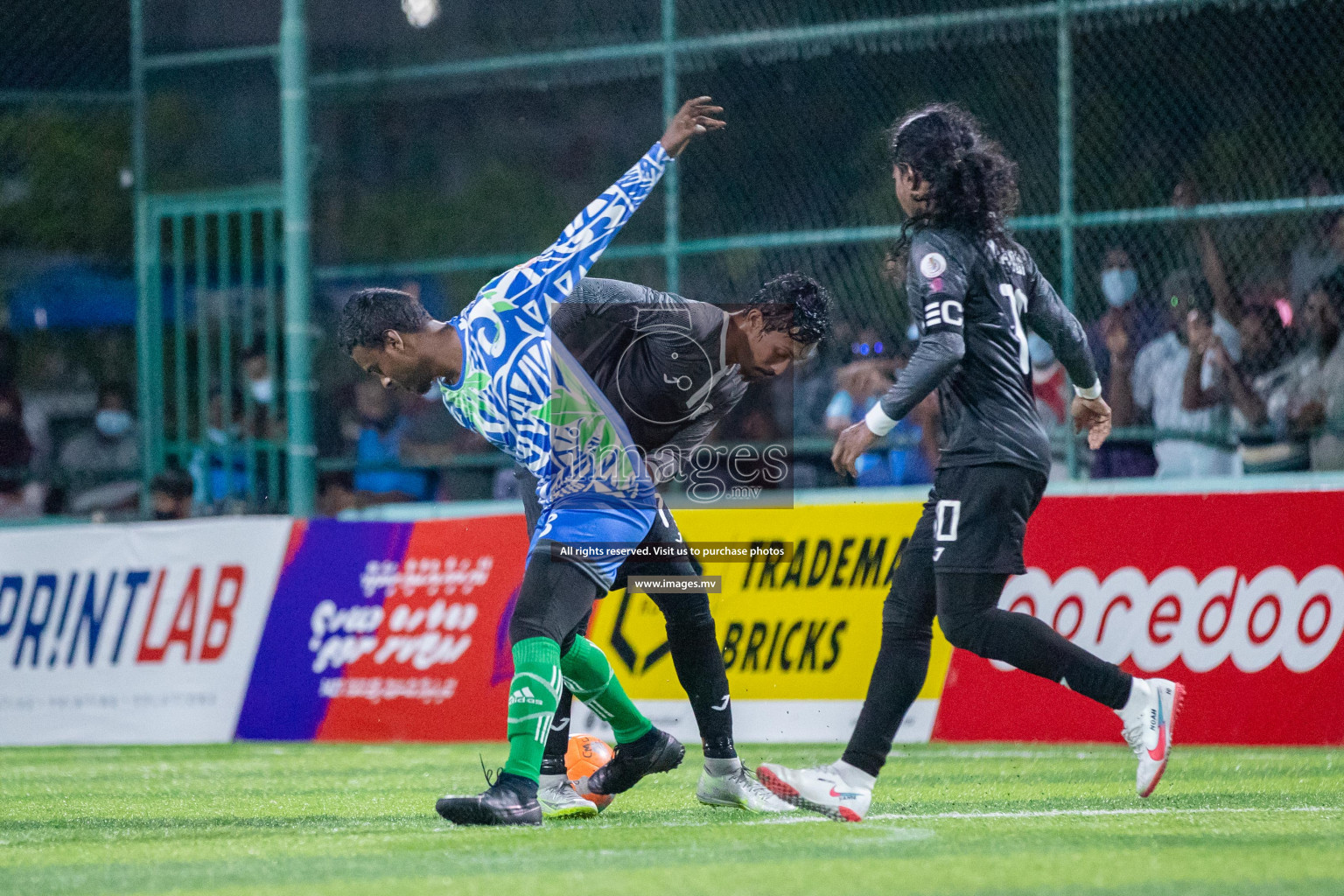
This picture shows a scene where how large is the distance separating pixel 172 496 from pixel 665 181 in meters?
4.06

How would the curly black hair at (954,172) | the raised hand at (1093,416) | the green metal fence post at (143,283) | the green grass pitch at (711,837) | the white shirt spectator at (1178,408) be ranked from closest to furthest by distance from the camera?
the green grass pitch at (711,837)
the curly black hair at (954,172)
the raised hand at (1093,416)
the white shirt spectator at (1178,408)
the green metal fence post at (143,283)

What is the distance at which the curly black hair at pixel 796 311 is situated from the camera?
19.2 ft

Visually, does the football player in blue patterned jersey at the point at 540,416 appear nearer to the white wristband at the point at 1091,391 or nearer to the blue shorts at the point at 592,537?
the blue shorts at the point at 592,537

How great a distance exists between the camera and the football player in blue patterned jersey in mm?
5602

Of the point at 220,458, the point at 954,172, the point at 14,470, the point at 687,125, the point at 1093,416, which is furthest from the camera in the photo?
the point at 14,470

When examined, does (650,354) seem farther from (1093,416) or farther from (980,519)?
(1093,416)

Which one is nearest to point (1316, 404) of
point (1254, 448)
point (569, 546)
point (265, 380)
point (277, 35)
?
point (1254, 448)

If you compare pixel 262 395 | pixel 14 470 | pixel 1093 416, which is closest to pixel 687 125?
pixel 1093 416

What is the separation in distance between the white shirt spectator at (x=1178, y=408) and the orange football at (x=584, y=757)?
4.74m

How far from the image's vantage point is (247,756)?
9.52 metres

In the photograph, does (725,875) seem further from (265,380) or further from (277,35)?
(277,35)

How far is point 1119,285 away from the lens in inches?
412

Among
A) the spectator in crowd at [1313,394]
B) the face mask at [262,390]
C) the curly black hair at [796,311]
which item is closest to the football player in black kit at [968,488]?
the curly black hair at [796,311]

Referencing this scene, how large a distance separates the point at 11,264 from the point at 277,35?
132 inches
